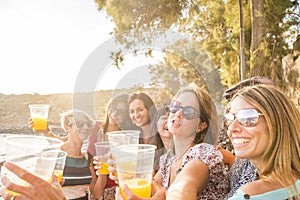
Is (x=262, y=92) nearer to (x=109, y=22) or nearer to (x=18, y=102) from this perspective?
(x=109, y=22)

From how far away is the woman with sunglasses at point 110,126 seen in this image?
2781 millimetres

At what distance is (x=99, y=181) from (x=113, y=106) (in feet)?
2.39

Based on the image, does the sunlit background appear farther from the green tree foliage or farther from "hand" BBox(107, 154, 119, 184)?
"hand" BBox(107, 154, 119, 184)

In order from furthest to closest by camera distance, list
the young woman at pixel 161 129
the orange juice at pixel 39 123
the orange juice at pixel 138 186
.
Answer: the orange juice at pixel 39 123 < the young woman at pixel 161 129 < the orange juice at pixel 138 186

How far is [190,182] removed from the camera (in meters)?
1.47

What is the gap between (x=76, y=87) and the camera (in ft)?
10.2

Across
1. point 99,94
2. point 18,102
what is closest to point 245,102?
point 99,94

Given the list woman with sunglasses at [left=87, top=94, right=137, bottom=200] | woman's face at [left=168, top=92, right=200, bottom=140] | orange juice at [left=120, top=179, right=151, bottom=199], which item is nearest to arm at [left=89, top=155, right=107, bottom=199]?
woman with sunglasses at [left=87, top=94, right=137, bottom=200]

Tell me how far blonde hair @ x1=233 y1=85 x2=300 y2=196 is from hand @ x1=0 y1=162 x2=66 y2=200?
77cm

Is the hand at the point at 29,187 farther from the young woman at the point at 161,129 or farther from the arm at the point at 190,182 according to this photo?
the young woman at the point at 161,129

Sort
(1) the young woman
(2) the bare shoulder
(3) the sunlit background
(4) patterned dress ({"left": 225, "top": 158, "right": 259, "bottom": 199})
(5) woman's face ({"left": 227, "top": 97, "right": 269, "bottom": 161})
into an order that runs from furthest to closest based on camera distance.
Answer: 1. (3) the sunlit background
2. (1) the young woman
3. (4) patterned dress ({"left": 225, "top": 158, "right": 259, "bottom": 199})
4. (5) woman's face ({"left": 227, "top": 97, "right": 269, "bottom": 161})
5. (2) the bare shoulder

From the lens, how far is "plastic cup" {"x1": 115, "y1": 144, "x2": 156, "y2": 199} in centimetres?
130

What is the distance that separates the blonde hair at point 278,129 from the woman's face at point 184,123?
0.51m

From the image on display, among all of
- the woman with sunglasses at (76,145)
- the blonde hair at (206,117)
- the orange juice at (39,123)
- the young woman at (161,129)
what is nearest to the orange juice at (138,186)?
the blonde hair at (206,117)
